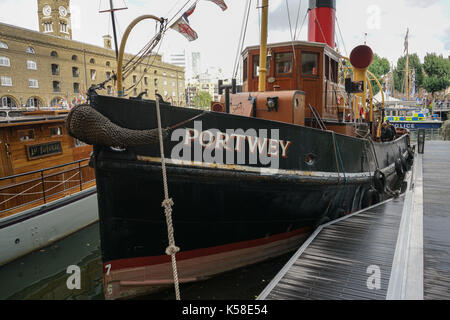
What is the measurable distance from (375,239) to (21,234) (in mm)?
7406

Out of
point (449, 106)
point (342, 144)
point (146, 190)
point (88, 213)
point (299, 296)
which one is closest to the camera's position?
point (299, 296)

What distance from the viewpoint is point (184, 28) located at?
21.6 feet

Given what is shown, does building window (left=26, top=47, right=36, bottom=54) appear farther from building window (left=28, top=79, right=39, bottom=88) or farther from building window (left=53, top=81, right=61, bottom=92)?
building window (left=53, top=81, right=61, bottom=92)

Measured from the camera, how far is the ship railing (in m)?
7.39

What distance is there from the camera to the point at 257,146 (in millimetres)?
5000

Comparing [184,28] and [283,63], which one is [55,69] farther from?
[283,63]

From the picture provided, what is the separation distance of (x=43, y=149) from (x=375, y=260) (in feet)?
27.0

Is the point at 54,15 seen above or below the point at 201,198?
above

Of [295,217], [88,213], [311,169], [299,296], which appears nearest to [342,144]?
[311,169]

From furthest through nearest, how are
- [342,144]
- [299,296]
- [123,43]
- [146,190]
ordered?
[342,144] < [123,43] < [146,190] < [299,296]

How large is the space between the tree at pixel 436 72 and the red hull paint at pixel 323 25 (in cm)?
4889

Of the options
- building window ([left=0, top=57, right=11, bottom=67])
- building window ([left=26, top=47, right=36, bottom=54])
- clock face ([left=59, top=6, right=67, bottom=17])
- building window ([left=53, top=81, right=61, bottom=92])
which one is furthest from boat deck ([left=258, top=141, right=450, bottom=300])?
clock face ([left=59, top=6, right=67, bottom=17])

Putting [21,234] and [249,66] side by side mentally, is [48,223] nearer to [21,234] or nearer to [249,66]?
[21,234]

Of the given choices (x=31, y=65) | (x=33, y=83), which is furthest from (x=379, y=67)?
(x=33, y=83)
